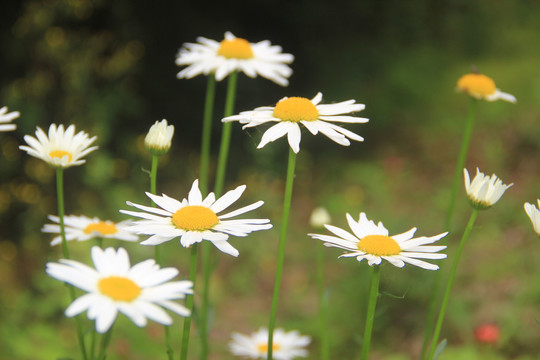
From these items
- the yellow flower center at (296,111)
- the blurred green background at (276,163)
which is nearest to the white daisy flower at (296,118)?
the yellow flower center at (296,111)

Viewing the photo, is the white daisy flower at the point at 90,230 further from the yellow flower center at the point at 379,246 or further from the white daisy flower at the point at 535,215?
the white daisy flower at the point at 535,215

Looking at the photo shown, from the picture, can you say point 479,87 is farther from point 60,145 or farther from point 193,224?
point 60,145

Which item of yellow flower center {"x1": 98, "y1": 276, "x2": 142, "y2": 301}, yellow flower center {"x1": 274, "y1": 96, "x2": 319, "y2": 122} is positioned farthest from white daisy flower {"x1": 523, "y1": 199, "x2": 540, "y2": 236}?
yellow flower center {"x1": 98, "y1": 276, "x2": 142, "y2": 301}


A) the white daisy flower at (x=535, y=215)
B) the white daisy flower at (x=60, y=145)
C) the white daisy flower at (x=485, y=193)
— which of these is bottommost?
the white daisy flower at (x=535, y=215)

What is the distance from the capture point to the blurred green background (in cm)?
239

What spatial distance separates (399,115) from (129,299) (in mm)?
3929

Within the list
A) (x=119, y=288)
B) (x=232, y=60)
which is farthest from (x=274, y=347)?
(x=119, y=288)

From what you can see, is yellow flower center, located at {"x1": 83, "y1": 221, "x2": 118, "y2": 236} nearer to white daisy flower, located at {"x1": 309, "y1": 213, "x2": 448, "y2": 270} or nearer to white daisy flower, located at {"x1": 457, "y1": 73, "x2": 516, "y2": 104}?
white daisy flower, located at {"x1": 309, "y1": 213, "x2": 448, "y2": 270}

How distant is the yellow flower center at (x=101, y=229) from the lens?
1.15m

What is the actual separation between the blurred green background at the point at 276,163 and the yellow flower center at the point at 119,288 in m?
1.44

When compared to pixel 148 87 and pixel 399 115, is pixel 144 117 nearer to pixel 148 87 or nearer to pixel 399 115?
pixel 148 87

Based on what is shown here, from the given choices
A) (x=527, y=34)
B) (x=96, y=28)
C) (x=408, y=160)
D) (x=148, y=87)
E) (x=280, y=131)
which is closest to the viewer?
(x=280, y=131)

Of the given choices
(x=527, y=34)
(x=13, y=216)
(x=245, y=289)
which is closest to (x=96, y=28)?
(x=13, y=216)

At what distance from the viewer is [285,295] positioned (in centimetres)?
298
